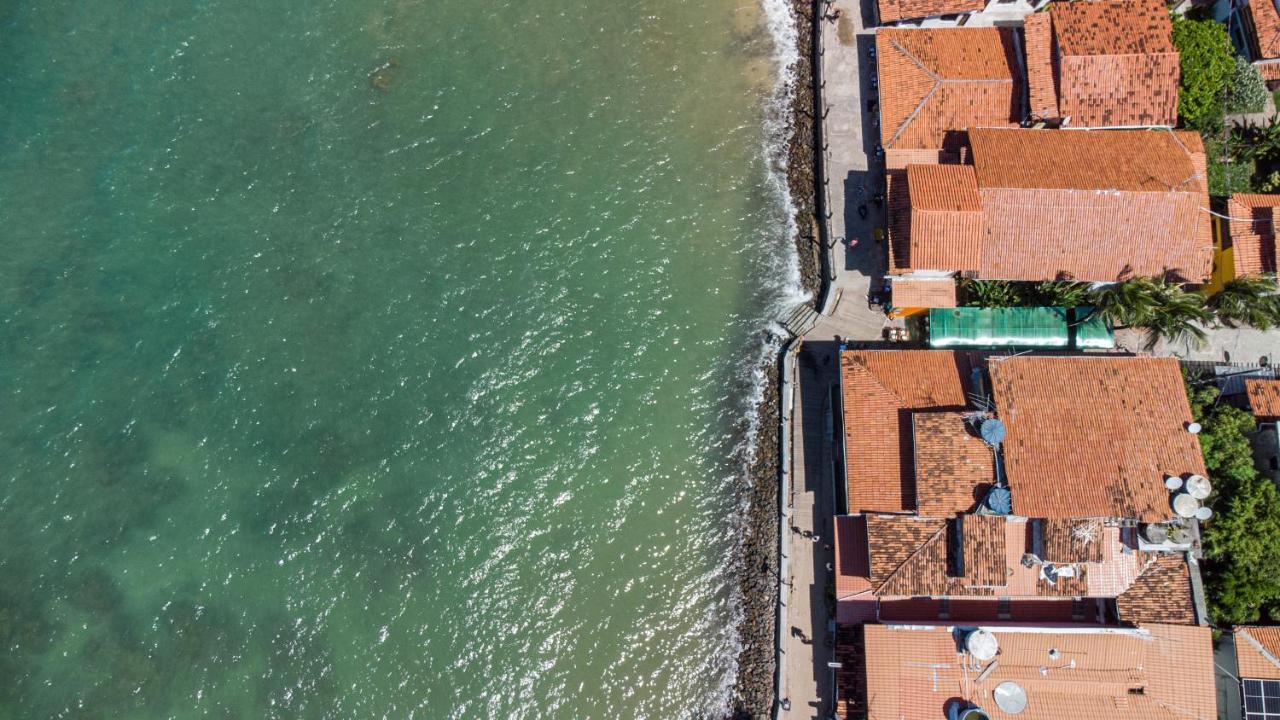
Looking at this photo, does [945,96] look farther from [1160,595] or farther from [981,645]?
[981,645]

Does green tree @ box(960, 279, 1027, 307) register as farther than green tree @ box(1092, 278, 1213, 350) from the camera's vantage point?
Yes

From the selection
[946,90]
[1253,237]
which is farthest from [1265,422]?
[946,90]

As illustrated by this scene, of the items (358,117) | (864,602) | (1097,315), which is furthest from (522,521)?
(1097,315)

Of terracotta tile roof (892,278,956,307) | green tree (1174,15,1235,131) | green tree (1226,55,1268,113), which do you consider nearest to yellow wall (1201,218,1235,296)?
green tree (1174,15,1235,131)

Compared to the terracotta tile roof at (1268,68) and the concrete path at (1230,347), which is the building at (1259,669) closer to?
the concrete path at (1230,347)

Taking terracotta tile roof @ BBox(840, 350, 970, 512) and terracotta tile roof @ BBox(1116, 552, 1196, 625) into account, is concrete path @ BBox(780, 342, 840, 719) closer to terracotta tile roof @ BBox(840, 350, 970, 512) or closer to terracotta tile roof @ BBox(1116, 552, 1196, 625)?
terracotta tile roof @ BBox(840, 350, 970, 512)

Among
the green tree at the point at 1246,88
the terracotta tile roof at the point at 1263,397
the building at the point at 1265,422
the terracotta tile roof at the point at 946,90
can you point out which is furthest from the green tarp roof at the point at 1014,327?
the green tree at the point at 1246,88
